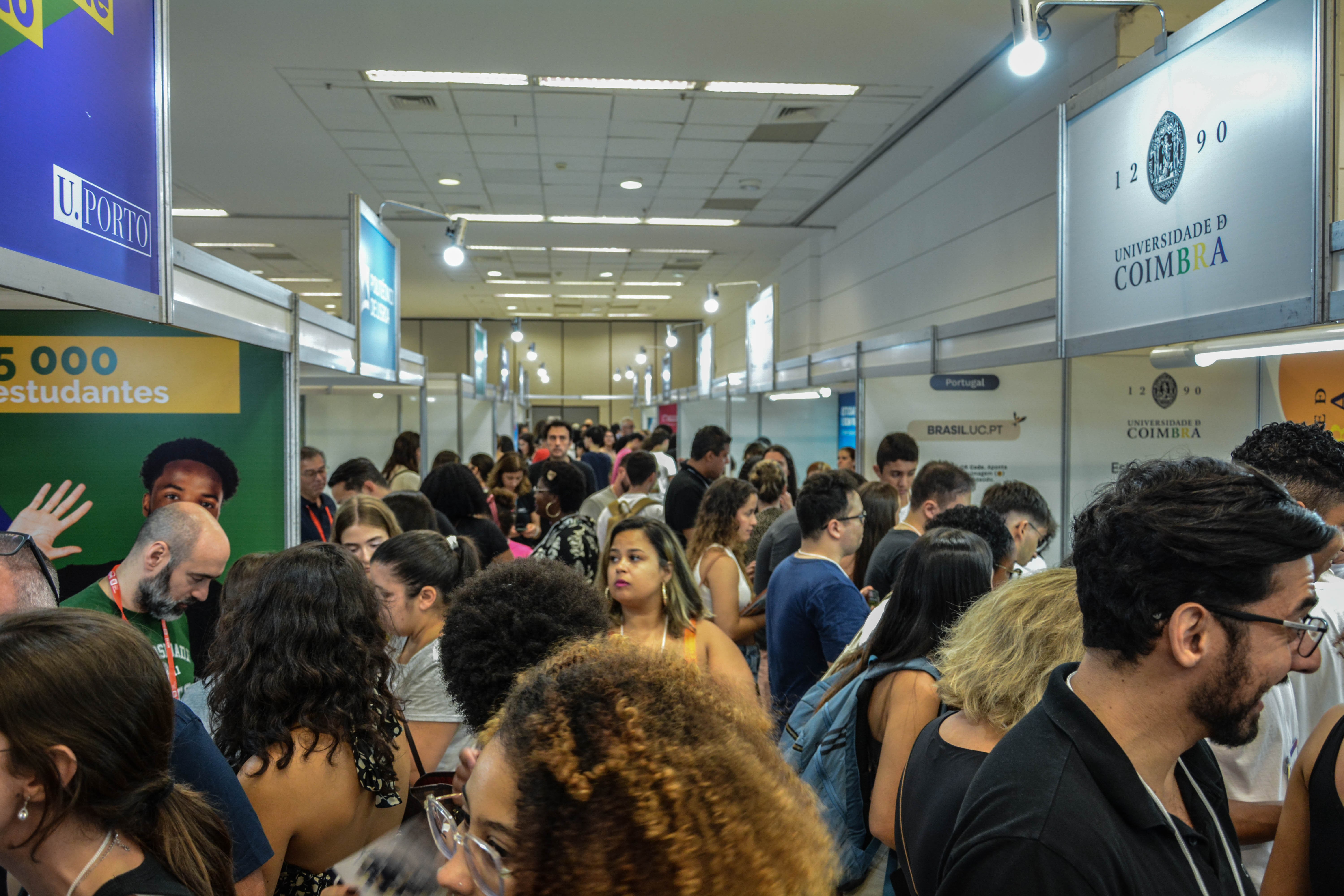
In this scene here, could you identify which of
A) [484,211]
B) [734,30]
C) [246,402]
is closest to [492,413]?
[484,211]

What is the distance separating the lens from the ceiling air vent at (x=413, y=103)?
270 inches

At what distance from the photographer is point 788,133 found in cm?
770

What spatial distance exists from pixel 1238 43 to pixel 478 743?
8.52ft

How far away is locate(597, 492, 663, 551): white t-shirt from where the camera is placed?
4750mm

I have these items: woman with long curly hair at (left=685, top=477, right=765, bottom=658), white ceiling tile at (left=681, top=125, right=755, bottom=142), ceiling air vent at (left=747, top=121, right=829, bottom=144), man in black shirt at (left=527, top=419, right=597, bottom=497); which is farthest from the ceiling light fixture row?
woman with long curly hair at (left=685, top=477, right=765, bottom=658)

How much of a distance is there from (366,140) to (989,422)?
630 centimetres

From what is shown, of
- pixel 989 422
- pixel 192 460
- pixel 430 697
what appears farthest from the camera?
pixel 989 422

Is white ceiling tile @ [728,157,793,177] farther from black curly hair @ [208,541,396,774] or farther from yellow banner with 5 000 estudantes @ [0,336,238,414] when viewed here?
black curly hair @ [208,541,396,774]

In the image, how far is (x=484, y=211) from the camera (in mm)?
10883

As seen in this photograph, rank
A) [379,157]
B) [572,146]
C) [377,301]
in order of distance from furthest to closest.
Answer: [379,157]
[572,146]
[377,301]

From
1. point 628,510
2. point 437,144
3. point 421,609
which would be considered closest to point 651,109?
point 437,144

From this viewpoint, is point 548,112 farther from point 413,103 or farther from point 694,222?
point 694,222

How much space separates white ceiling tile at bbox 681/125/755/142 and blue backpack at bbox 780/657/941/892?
650 cm

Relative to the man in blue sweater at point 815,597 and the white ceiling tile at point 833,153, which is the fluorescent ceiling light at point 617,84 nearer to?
the white ceiling tile at point 833,153
